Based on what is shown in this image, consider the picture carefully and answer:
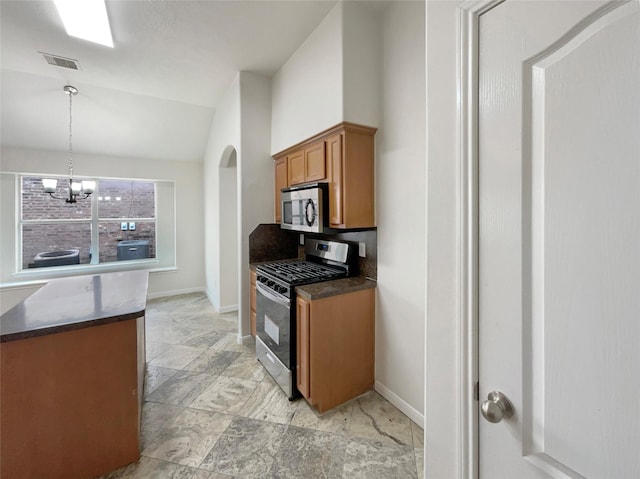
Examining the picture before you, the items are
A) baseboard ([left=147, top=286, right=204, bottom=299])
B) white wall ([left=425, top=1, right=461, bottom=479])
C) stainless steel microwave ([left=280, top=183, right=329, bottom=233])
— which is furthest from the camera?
baseboard ([left=147, top=286, right=204, bottom=299])

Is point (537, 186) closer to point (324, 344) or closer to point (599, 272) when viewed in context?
point (599, 272)

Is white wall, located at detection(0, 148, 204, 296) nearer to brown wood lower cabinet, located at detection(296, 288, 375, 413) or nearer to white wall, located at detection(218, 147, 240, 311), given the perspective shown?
white wall, located at detection(218, 147, 240, 311)

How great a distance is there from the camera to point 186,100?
3805 millimetres

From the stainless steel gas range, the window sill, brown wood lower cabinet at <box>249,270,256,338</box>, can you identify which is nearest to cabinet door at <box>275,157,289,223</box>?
the stainless steel gas range

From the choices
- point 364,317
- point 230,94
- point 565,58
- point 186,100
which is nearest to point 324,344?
point 364,317

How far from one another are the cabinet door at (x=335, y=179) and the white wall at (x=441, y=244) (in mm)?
1280

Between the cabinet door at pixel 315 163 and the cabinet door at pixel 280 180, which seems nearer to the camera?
the cabinet door at pixel 315 163

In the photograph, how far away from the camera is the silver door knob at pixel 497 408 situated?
68cm

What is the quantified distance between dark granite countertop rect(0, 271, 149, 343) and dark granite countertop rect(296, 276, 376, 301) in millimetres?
1043

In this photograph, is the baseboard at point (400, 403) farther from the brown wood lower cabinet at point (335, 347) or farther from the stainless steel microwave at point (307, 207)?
the stainless steel microwave at point (307, 207)

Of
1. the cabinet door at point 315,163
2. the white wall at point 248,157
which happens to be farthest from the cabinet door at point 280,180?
the cabinet door at point 315,163

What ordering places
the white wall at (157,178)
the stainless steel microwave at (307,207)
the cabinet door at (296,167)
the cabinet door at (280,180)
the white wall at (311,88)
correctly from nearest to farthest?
the white wall at (311,88)
the stainless steel microwave at (307,207)
the cabinet door at (296,167)
the cabinet door at (280,180)
the white wall at (157,178)

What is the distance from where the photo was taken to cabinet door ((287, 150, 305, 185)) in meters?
2.68

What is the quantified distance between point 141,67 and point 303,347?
3.36 m
